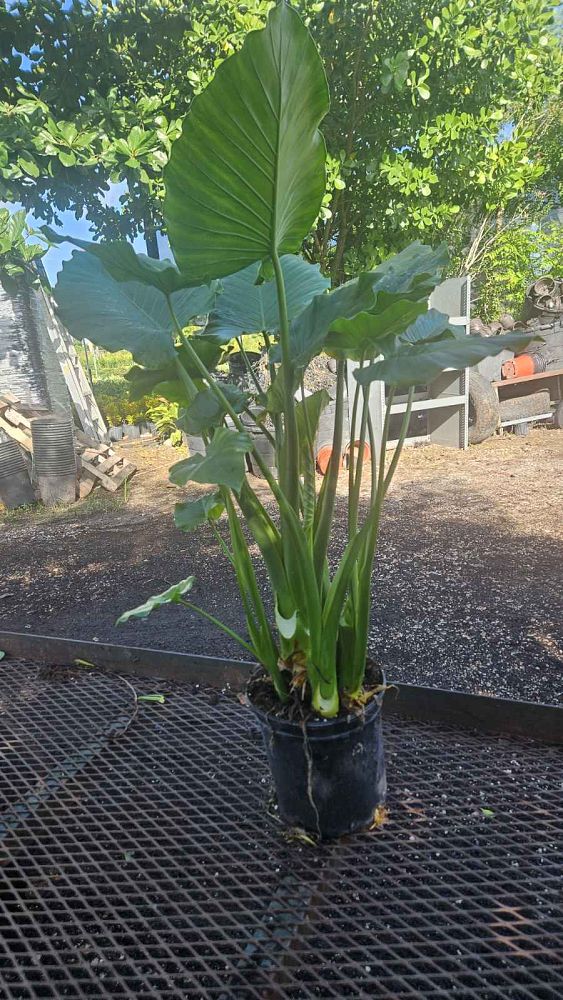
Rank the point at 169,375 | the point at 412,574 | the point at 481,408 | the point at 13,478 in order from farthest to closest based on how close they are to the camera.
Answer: the point at 481,408 < the point at 13,478 < the point at 412,574 < the point at 169,375

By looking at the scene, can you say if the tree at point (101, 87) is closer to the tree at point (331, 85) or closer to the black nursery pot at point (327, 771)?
the tree at point (331, 85)

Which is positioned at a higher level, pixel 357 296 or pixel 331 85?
pixel 331 85

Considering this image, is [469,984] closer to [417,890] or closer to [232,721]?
[417,890]

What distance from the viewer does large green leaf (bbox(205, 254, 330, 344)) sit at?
958mm

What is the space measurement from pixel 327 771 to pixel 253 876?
0.53ft

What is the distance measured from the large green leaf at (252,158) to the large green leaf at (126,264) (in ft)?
0.07

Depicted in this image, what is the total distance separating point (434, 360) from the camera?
684 mm

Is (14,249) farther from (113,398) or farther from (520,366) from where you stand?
(520,366)

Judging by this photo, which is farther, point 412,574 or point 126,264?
point 412,574

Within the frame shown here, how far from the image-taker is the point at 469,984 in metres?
0.64

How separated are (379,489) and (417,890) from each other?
1.69 feet

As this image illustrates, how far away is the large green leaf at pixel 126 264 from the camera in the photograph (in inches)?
27.6

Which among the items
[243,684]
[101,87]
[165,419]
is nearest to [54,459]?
[165,419]

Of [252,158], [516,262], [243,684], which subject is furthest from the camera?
[516,262]
